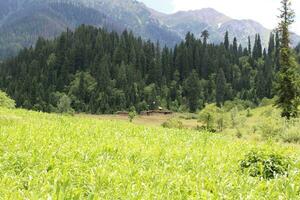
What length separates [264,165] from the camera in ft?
47.6

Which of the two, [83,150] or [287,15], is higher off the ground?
[287,15]

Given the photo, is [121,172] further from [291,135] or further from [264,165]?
[291,135]

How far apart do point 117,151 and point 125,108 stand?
181 m

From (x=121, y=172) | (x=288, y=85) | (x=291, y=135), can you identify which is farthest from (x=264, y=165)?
(x=288, y=85)

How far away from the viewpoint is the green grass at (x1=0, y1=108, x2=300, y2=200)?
33.2ft

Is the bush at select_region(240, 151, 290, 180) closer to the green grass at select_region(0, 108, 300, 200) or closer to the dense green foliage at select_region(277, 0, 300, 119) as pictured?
the green grass at select_region(0, 108, 300, 200)

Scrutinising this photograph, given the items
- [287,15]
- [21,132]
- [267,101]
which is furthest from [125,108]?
[21,132]

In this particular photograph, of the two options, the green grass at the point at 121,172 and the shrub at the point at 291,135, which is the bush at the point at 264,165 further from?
the shrub at the point at 291,135

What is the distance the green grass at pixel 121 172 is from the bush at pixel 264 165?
328mm

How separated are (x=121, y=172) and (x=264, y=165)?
4.81 metres

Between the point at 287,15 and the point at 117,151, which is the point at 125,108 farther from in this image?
the point at 117,151

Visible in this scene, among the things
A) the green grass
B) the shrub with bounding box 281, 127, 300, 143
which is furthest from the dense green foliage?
the green grass

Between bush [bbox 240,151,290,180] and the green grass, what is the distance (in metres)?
0.33

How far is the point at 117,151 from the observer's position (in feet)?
52.5
